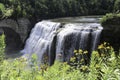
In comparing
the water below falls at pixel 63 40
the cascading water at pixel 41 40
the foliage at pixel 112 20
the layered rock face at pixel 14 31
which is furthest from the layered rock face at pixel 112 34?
the layered rock face at pixel 14 31

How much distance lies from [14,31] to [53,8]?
651 cm

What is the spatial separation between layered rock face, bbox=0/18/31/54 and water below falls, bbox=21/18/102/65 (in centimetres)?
282

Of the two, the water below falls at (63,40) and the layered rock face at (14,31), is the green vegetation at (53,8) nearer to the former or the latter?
the layered rock face at (14,31)

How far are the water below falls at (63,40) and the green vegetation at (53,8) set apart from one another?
481 cm

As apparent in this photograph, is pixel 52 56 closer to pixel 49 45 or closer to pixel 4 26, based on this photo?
pixel 49 45

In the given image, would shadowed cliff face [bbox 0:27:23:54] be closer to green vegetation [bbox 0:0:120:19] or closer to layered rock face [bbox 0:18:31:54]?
layered rock face [bbox 0:18:31:54]

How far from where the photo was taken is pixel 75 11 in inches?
1280

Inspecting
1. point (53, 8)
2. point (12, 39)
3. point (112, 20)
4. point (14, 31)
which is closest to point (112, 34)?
point (112, 20)

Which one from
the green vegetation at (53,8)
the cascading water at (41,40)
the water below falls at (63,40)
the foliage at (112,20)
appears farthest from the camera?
the green vegetation at (53,8)

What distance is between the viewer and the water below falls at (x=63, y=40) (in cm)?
1744

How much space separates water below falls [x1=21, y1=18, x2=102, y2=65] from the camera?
1744cm

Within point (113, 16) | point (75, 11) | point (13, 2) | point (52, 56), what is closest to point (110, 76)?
point (113, 16)

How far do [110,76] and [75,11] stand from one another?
2930cm

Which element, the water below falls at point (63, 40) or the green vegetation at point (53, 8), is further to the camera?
the green vegetation at point (53, 8)
